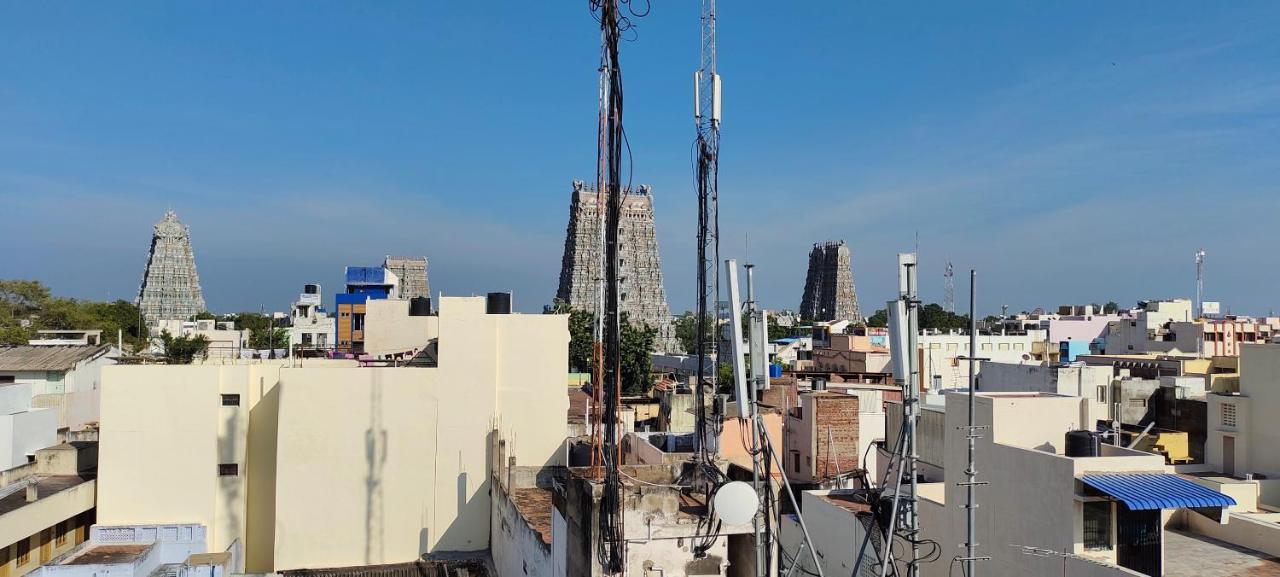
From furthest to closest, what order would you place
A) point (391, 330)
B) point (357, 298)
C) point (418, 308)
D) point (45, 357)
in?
point (357, 298) → point (418, 308) → point (391, 330) → point (45, 357)

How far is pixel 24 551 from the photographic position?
658 inches

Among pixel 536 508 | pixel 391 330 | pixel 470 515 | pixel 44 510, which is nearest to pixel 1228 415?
pixel 536 508

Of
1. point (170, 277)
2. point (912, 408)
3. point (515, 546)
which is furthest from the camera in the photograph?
point (170, 277)

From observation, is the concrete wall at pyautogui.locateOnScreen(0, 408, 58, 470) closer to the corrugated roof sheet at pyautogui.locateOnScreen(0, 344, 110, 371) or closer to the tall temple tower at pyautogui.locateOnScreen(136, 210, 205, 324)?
the corrugated roof sheet at pyautogui.locateOnScreen(0, 344, 110, 371)

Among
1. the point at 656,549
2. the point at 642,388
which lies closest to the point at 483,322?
the point at 656,549

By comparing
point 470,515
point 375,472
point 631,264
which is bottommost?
point 470,515

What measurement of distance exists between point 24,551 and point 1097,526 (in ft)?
58.7

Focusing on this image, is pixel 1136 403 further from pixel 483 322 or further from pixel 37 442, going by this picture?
pixel 37 442

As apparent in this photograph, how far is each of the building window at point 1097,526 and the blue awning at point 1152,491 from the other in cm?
28

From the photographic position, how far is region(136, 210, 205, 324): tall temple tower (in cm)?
8275

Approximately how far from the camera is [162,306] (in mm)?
82688

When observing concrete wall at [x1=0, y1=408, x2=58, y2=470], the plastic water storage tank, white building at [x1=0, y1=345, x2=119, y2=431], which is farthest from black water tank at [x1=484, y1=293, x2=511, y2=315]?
white building at [x1=0, y1=345, x2=119, y2=431]

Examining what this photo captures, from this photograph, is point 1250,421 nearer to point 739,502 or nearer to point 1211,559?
point 1211,559

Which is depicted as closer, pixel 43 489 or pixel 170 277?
pixel 43 489
